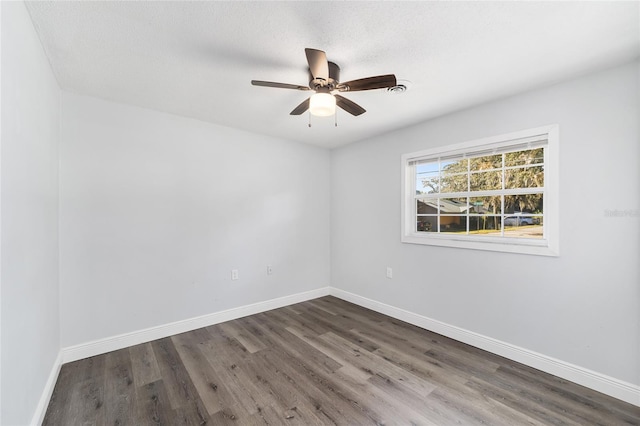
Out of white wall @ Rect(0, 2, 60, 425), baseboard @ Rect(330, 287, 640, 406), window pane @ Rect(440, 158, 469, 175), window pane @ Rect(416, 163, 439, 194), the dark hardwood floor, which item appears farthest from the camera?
window pane @ Rect(416, 163, 439, 194)

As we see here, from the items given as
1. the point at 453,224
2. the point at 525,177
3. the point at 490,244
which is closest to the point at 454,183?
the point at 453,224

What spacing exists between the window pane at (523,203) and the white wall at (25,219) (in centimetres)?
348

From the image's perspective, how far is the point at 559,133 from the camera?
218 cm

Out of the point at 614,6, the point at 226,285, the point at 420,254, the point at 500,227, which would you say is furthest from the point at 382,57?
the point at 226,285

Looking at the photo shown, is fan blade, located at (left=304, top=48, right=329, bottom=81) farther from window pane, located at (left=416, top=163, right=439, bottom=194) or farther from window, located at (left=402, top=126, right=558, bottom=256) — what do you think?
window pane, located at (left=416, top=163, right=439, bottom=194)

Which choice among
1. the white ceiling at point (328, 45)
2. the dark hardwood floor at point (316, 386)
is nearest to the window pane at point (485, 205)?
the white ceiling at point (328, 45)

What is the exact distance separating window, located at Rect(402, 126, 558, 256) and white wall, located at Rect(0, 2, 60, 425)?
324 centimetres

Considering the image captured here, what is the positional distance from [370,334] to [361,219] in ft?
5.13

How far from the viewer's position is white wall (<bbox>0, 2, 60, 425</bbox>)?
1.25m

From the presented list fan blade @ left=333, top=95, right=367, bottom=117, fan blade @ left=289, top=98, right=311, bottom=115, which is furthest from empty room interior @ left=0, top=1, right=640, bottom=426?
fan blade @ left=333, top=95, right=367, bottom=117

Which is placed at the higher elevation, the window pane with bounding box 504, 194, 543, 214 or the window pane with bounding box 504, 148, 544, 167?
the window pane with bounding box 504, 148, 544, 167

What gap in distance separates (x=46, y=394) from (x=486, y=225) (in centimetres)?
382

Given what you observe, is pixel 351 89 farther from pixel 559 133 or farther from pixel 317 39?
pixel 559 133

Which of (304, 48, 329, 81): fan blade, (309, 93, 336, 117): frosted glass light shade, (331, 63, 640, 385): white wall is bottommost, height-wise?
(331, 63, 640, 385): white wall
